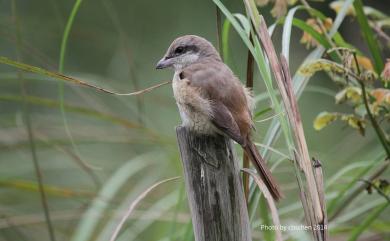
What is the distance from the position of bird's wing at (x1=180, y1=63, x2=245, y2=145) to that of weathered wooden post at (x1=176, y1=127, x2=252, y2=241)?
422 millimetres

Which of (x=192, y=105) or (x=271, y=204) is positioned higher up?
(x=192, y=105)

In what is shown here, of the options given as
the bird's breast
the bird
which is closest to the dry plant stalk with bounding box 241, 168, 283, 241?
the bird

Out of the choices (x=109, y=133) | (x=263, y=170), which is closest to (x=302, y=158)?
(x=263, y=170)

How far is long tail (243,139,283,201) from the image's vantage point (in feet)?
7.76

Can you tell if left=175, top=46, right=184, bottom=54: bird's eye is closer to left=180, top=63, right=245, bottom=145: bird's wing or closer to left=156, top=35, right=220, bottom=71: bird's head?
left=156, top=35, right=220, bottom=71: bird's head

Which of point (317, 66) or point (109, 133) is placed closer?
point (317, 66)

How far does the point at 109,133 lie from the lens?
12.7 feet

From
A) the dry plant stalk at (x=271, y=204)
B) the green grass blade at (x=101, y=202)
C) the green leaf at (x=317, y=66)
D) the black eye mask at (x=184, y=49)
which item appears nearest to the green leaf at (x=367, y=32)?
the green leaf at (x=317, y=66)

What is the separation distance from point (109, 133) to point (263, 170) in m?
1.62

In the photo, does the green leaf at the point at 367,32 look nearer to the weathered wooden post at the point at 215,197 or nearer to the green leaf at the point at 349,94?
the green leaf at the point at 349,94

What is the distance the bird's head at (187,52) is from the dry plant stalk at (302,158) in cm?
116

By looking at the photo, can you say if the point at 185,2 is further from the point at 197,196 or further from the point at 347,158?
the point at 197,196

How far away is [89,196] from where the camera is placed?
3381 millimetres

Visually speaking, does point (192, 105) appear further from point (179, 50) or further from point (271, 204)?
point (271, 204)
